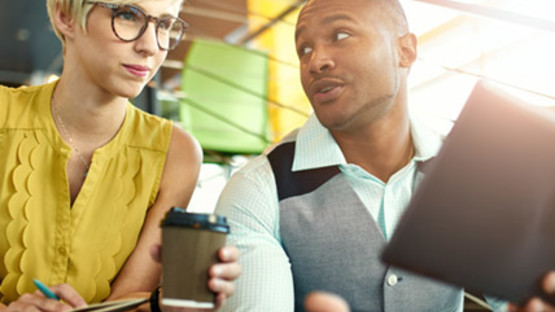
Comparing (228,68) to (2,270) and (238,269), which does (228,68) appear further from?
(238,269)

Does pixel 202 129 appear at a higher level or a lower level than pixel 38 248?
lower

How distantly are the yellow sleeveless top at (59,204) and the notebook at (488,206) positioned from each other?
34.6 inches

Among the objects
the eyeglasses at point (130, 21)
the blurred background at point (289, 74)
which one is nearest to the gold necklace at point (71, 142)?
the eyeglasses at point (130, 21)

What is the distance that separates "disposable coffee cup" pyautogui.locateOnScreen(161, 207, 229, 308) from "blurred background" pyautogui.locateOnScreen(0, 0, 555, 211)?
2.96ft

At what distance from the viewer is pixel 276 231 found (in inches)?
53.0

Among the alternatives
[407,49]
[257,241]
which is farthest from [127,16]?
[407,49]

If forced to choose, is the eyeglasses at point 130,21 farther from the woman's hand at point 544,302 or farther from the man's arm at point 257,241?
the woman's hand at point 544,302

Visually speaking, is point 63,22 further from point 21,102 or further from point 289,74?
point 289,74

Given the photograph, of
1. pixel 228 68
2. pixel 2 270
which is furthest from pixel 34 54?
pixel 2 270

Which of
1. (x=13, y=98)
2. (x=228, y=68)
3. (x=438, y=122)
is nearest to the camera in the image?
(x=13, y=98)

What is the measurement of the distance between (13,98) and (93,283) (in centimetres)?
48

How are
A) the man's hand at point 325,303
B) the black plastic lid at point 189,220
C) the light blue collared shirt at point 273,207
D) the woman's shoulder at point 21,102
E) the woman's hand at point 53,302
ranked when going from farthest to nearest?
the woman's shoulder at point 21,102, the light blue collared shirt at point 273,207, the woman's hand at point 53,302, the black plastic lid at point 189,220, the man's hand at point 325,303

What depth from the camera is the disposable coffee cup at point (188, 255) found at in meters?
0.83

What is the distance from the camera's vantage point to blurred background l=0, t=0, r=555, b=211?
2232 millimetres
